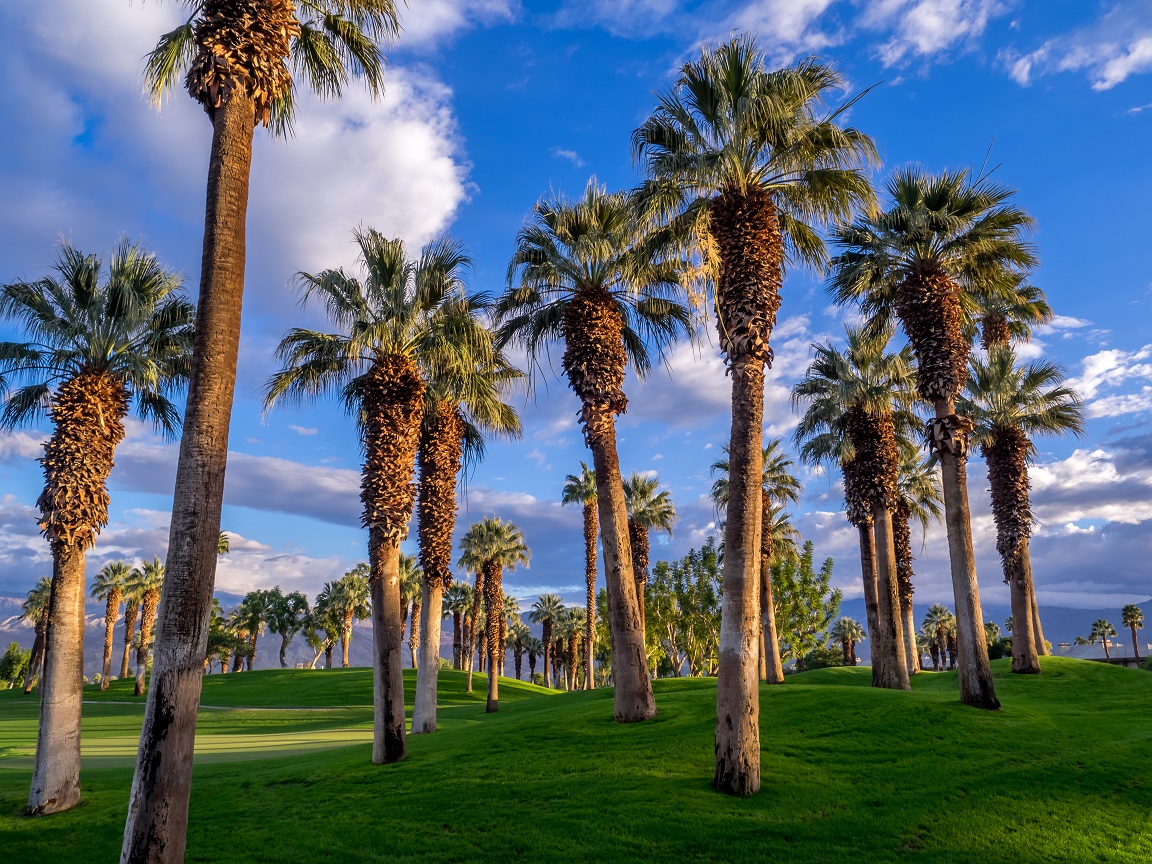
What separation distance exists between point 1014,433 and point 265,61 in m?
33.8

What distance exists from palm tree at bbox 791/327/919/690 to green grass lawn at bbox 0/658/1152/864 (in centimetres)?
655

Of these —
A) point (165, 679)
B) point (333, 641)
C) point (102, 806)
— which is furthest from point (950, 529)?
point (333, 641)

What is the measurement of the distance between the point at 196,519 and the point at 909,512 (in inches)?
1765

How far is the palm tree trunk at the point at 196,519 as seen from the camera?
807 cm

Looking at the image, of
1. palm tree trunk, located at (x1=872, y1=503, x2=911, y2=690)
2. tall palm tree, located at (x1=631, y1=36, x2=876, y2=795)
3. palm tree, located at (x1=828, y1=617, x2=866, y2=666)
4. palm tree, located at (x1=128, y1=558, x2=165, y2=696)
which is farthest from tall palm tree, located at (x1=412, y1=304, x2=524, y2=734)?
palm tree, located at (x1=828, y1=617, x2=866, y2=666)

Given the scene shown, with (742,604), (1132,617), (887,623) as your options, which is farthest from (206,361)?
(1132,617)

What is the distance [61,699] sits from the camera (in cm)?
1535

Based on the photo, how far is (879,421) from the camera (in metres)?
30.9

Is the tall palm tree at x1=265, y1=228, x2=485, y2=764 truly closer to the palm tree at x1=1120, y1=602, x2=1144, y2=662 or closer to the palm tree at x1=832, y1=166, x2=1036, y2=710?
the palm tree at x1=832, y1=166, x2=1036, y2=710

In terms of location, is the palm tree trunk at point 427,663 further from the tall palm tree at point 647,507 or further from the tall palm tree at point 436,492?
the tall palm tree at point 647,507

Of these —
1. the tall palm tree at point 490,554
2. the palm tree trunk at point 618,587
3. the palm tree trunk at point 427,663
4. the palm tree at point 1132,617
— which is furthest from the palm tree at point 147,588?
the palm tree at point 1132,617

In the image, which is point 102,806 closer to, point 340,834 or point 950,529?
point 340,834

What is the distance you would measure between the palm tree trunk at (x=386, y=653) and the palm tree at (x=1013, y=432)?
26073 millimetres

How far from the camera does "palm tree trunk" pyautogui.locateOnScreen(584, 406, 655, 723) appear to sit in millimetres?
20062
